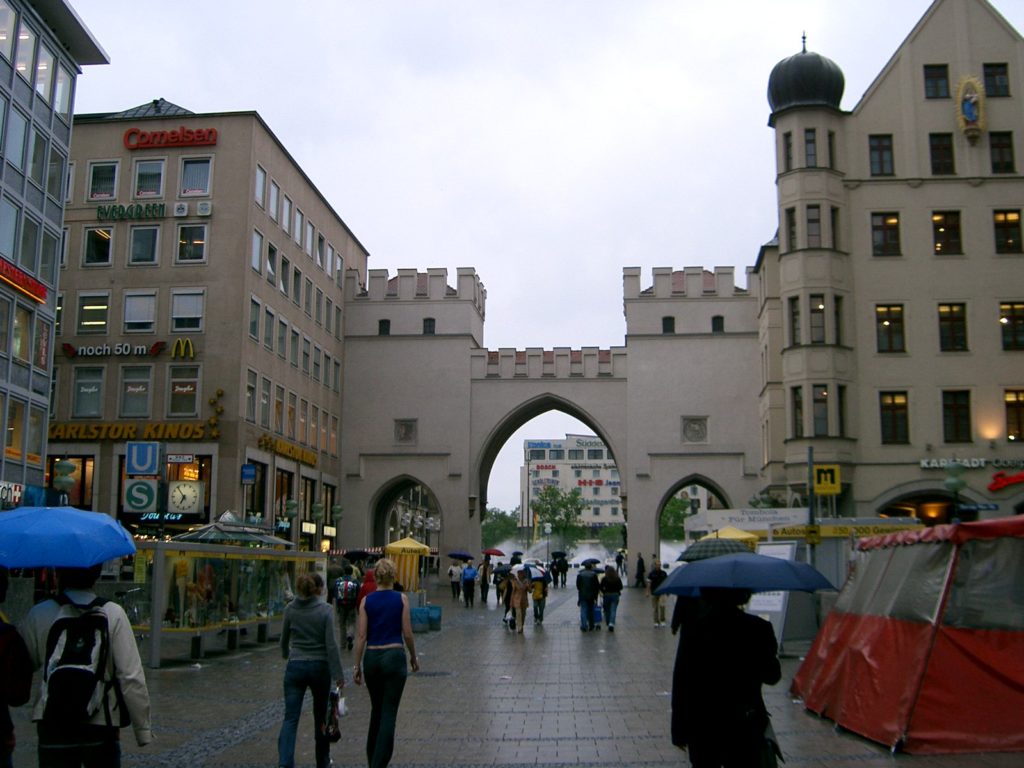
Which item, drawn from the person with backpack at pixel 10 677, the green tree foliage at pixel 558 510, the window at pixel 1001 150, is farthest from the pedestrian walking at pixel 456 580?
the green tree foliage at pixel 558 510

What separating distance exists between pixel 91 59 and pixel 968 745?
1233 inches

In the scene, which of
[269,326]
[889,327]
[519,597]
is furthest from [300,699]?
[269,326]

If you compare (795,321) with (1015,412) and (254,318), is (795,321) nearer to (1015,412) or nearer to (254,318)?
(1015,412)

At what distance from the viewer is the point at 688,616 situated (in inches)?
316

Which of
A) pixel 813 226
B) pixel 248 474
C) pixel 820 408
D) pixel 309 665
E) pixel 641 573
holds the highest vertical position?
pixel 813 226

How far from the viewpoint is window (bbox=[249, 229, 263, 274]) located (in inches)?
1699

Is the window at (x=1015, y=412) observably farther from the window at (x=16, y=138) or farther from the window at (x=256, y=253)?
the window at (x=16, y=138)

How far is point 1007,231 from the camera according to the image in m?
38.4

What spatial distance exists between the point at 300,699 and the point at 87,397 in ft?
117

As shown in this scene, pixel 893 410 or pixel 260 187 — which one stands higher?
pixel 260 187

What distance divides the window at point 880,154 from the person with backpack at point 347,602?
83.3 ft

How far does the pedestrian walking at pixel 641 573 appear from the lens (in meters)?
50.7

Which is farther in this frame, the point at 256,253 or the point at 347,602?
the point at 256,253

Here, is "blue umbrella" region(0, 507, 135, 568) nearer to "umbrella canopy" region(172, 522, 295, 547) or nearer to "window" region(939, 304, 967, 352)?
"umbrella canopy" region(172, 522, 295, 547)
